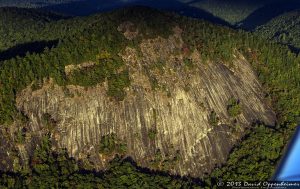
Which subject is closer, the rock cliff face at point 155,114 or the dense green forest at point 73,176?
the dense green forest at point 73,176

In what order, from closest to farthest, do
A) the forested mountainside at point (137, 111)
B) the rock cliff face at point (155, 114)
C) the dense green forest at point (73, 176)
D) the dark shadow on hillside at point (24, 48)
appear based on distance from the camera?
the dense green forest at point (73, 176) < the forested mountainside at point (137, 111) < the rock cliff face at point (155, 114) < the dark shadow on hillside at point (24, 48)

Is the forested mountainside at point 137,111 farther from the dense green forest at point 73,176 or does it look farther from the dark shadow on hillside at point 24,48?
the dark shadow on hillside at point 24,48

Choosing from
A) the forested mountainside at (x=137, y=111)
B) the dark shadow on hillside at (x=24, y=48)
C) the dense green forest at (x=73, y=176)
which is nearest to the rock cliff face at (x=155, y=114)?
the forested mountainside at (x=137, y=111)

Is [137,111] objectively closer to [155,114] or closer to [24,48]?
[155,114]

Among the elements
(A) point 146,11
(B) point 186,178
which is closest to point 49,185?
(B) point 186,178

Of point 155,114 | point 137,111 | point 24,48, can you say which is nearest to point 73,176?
point 137,111

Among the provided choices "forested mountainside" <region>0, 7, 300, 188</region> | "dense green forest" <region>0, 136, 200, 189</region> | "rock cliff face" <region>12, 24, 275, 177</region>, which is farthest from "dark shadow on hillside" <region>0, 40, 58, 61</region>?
A: "dense green forest" <region>0, 136, 200, 189</region>

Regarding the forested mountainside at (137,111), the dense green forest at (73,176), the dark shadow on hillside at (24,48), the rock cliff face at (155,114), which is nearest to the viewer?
the dense green forest at (73,176)
